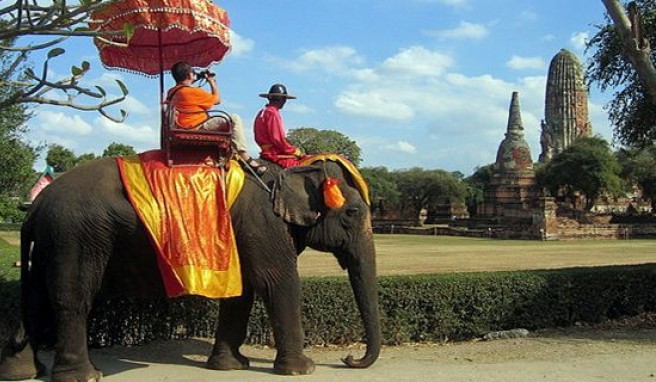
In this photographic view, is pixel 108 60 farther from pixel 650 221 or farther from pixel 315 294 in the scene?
pixel 650 221

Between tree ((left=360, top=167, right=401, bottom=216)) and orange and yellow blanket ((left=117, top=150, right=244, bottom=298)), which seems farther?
tree ((left=360, top=167, right=401, bottom=216))

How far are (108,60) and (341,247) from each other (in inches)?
151

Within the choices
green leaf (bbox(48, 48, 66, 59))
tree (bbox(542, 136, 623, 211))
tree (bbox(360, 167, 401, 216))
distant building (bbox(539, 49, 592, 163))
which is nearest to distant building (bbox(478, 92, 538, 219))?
tree (bbox(542, 136, 623, 211))

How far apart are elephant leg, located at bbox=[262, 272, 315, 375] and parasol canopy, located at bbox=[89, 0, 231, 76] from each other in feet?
9.08

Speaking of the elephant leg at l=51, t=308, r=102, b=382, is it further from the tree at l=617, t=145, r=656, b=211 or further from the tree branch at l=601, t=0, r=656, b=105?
the tree at l=617, t=145, r=656, b=211

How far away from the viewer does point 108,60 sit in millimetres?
9219

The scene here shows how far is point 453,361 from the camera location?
332 inches

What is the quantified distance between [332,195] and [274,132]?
3.42 feet

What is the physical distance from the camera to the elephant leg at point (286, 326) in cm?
742

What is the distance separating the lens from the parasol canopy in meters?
7.79

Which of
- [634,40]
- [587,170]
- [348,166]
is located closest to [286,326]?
[348,166]

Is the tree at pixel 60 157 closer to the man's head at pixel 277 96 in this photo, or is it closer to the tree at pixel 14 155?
the tree at pixel 14 155

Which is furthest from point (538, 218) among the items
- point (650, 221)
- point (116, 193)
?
point (116, 193)

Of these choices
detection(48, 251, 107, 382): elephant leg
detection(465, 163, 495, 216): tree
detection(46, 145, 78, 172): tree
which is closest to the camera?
detection(48, 251, 107, 382): elephant leg
